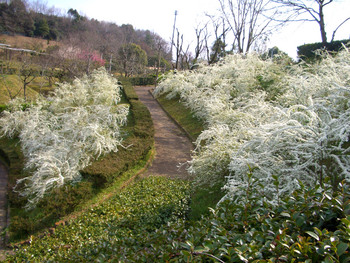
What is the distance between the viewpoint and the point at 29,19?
34.2m

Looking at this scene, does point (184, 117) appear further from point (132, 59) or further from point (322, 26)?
point (132, 59)

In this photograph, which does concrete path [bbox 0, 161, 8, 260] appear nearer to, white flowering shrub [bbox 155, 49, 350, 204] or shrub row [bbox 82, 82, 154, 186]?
shrub row [bbox 82, 82, 154, 186]

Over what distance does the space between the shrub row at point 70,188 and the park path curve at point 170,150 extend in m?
0.48

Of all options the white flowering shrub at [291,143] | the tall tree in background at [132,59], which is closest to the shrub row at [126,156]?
the white flowering shrub at [291,143]

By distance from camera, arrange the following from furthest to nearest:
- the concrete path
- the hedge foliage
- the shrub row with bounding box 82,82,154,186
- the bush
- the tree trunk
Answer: the bush → the tree trunk → the shrub row with bounding box 82,82,154,186 → the concrete path → the hedge foliage

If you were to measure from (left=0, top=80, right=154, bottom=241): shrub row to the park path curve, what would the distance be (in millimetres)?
481

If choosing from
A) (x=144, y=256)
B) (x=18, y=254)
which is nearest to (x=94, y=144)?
(x=18, y=254)

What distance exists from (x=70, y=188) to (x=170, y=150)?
10.2 ft

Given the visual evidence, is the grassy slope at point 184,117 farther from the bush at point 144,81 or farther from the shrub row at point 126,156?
the bush at point 144,81

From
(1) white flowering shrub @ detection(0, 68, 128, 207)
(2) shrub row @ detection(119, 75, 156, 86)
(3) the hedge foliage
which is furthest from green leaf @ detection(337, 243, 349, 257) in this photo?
(2) shrub row @ detection(119, 75, 156, 86)

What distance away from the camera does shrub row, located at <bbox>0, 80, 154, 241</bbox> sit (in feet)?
14.9

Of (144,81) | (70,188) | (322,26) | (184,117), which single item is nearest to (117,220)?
(70,188)

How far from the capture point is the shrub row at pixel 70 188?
453 cm

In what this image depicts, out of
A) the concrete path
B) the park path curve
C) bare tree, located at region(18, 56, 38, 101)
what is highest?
bare tree, located at region(18, 56, 38, 101)
